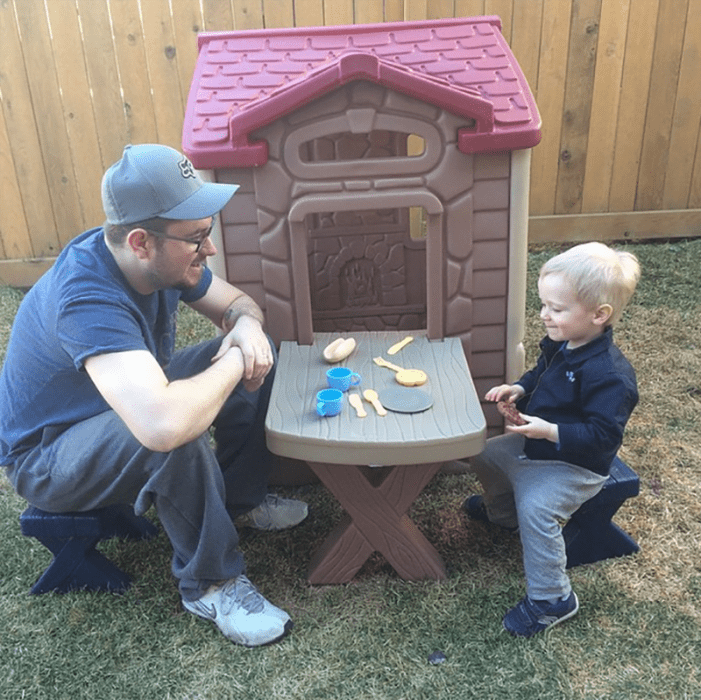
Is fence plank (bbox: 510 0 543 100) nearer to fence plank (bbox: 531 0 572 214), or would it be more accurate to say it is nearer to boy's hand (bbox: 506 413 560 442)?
fence plank (bbox: 531 0 572 214)

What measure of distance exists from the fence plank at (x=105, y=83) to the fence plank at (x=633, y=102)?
3027 mm

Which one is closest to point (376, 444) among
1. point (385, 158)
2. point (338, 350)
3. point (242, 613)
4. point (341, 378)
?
point (341, 378)

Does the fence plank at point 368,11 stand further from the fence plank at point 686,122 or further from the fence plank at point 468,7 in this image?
the fence plank at point 686,122

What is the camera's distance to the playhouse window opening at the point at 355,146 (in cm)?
342

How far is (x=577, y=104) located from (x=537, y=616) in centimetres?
370

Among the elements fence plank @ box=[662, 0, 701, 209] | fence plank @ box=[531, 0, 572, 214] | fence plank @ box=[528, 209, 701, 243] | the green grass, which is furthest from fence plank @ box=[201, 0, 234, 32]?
the green grass

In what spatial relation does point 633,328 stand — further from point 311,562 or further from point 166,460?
point 166,460

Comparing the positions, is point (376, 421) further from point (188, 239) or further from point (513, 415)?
point (188, 239)

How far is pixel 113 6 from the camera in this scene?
4.56 metres

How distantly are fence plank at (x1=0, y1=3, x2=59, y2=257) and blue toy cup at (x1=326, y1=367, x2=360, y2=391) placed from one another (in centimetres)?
319

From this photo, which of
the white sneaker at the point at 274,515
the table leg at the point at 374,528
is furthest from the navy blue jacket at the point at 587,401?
the white sneaker at the point at 274,515

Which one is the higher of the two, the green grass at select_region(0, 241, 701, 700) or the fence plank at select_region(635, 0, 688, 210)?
the fence plank at select_region(635, 0, 688, 210)

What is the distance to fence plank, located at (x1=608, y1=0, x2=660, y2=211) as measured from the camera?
4.79 metres

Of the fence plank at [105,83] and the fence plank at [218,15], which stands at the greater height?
the fence plank at [218,15]
